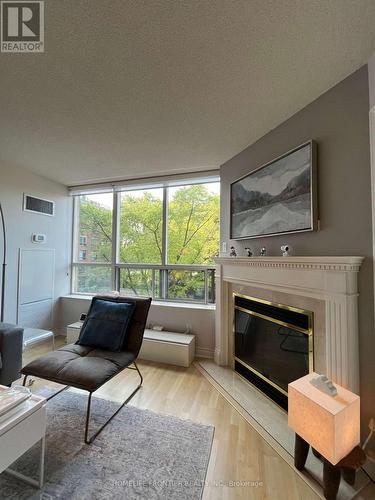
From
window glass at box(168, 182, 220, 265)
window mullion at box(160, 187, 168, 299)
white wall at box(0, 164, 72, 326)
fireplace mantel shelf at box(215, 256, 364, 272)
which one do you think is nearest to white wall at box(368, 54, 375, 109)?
fireplace mantel shelf at box(215, 256, 364, 272)

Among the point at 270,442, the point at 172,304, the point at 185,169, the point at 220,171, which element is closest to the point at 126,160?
the point at 185,169

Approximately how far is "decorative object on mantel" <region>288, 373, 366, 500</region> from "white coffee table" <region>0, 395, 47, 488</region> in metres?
1.41

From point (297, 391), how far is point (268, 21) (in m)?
1.94

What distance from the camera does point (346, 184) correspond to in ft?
4.67

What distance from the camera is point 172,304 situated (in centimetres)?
303

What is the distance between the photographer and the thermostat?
3109 millimetres

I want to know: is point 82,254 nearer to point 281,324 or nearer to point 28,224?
point 28,224

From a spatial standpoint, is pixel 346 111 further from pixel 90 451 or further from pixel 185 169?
pixel 90 451

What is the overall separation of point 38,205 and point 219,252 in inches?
104

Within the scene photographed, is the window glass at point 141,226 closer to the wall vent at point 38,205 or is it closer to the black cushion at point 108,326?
the wall vent at point 38,205

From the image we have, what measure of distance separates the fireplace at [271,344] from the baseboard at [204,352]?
0.38 m

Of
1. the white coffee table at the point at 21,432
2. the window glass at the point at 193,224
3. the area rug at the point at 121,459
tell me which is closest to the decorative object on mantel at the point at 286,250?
the window glass at the point at 193,224

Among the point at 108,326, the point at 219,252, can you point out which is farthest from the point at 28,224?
the point at 219,252

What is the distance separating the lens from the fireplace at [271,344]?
172 centimetres
